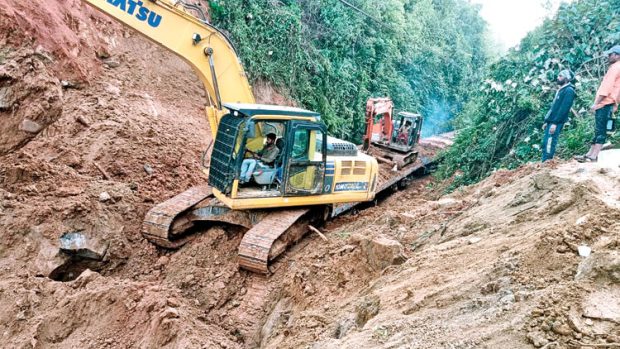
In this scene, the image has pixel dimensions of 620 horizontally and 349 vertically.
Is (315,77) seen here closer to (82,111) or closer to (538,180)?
(82,111)

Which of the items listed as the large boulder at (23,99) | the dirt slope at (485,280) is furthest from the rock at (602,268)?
the large boulder at (23,99)

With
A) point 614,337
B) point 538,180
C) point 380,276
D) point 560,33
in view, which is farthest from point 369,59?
point 614,337

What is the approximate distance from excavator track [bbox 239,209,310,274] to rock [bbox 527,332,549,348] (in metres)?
3.70

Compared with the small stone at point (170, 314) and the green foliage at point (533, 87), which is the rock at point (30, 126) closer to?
the small stone at point (170, 314)

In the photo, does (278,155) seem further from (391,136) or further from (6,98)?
(391,136)

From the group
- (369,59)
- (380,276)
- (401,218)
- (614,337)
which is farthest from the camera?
(369,59)

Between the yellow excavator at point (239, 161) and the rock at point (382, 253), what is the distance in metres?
1.45

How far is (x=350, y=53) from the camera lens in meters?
14.7

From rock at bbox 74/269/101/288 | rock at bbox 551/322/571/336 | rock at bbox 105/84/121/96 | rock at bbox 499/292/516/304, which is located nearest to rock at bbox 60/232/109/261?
rock at bbox 74/269/101/288

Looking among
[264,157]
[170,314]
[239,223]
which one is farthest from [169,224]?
[170,314]

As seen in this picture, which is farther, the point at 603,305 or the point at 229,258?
the point at 229,258

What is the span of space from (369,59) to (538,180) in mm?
11352

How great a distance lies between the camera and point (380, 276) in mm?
4207

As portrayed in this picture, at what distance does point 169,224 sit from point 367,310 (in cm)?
342
